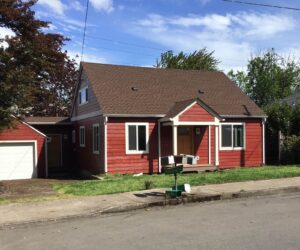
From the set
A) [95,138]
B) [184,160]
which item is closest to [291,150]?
[95,138]

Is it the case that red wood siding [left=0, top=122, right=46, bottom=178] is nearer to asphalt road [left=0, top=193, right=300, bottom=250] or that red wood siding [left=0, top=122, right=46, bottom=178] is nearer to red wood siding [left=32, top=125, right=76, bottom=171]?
red wood siding [left=32, top=125, right=76, bottom=171]

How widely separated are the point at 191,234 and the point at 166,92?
55.2 ft

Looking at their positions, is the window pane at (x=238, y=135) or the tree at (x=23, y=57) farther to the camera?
the window pane at (x=238, y=135)

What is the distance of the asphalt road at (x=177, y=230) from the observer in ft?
25.6

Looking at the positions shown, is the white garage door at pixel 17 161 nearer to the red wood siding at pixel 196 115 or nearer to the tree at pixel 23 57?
the tree at pixel 23 57

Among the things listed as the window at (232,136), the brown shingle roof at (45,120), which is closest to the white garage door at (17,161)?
the brown shingle roof at (45,120)

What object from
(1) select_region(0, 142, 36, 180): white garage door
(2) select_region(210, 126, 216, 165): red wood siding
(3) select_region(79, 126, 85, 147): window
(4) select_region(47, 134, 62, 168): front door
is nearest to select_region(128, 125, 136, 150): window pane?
(2) select_region(210, 126, 216, 165): red wood siding

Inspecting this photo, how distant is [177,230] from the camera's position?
29.4ft

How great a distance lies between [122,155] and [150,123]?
207 cm

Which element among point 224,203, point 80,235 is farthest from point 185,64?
point 80,235

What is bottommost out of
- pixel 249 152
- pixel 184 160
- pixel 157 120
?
pixel 249 152

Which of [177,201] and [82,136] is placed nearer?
[177,201]

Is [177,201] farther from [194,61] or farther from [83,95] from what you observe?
[194,61]

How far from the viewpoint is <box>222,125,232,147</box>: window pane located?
24.4 m
